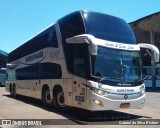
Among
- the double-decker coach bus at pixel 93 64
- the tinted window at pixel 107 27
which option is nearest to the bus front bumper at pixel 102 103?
the double-decker coach bus at pixel 93 64

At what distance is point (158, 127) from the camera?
31.9ft

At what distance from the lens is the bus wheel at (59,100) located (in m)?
13.2

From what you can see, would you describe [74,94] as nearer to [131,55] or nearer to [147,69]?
[131,55]

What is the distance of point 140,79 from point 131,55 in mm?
924

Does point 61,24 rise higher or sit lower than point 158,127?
higher

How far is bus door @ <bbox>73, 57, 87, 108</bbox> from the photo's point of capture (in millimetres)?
11297

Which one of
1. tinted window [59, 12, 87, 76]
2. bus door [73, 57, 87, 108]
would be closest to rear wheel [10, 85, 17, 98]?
tinted window [59, 12, 87, 76]

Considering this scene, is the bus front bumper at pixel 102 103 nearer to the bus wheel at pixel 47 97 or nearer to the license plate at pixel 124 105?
the license plate at pixel 124 105

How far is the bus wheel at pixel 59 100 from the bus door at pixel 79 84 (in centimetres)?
135

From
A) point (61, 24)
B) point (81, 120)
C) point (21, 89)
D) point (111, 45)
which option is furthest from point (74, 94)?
point (21, 89)

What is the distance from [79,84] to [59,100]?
87.9 inches

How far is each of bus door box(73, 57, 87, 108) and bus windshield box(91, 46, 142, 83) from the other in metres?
0.57

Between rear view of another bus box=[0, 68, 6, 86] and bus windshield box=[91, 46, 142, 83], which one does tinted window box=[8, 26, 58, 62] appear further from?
rear view of another bus box=[0, 68, 6, 86]

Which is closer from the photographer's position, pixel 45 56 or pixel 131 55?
pixel 131 55
